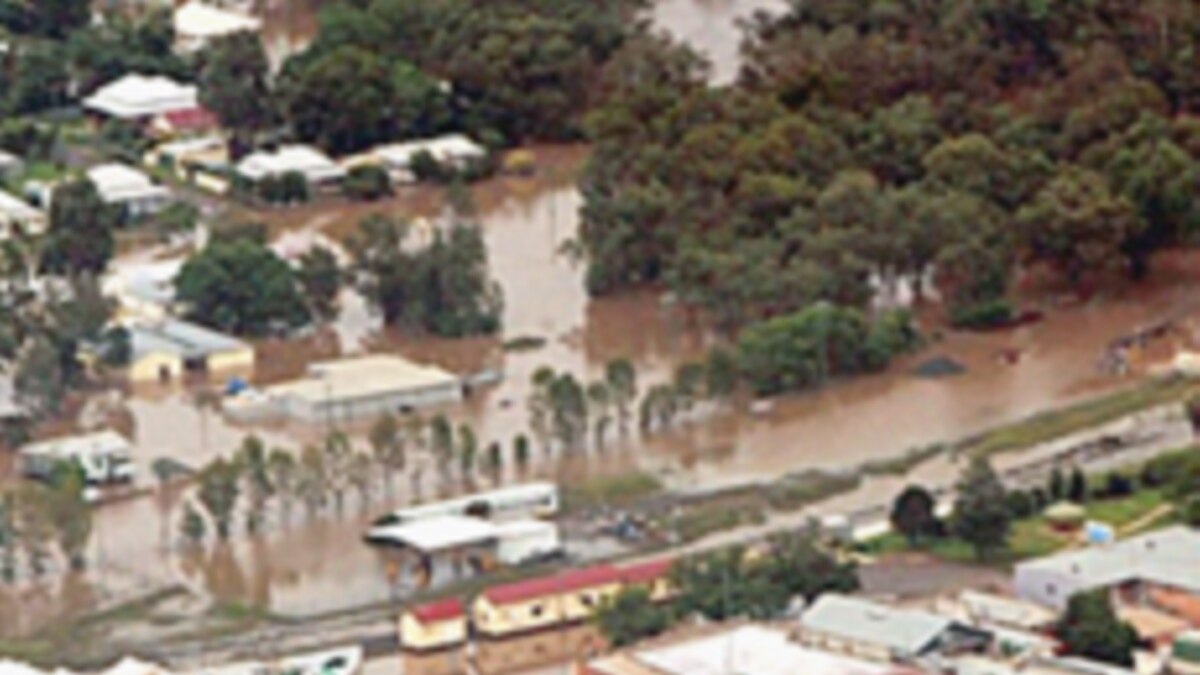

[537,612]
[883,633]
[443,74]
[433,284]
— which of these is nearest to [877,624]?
[883,633]

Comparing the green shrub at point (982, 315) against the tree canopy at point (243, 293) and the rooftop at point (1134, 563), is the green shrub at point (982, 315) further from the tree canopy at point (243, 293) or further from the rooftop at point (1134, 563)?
the rooftop at point (1134, 563)

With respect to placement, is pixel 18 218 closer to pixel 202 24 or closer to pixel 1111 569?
pixel 202 24

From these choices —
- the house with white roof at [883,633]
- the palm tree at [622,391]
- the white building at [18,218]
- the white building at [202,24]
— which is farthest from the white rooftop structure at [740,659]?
the white building at [202,24]

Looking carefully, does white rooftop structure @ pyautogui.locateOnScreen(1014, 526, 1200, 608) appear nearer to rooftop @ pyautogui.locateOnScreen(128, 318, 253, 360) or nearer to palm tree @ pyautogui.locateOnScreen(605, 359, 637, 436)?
palm tree @ pyautogui.locateOnScreen(605, 359, 637, 436)

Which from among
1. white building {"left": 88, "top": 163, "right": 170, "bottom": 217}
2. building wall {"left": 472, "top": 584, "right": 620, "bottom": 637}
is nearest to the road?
building wall {"left": 472, "top": 584, "right": 620, "bottom": 637}

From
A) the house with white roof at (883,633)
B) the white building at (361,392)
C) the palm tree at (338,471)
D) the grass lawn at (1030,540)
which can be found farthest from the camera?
the white building at (361,392)
